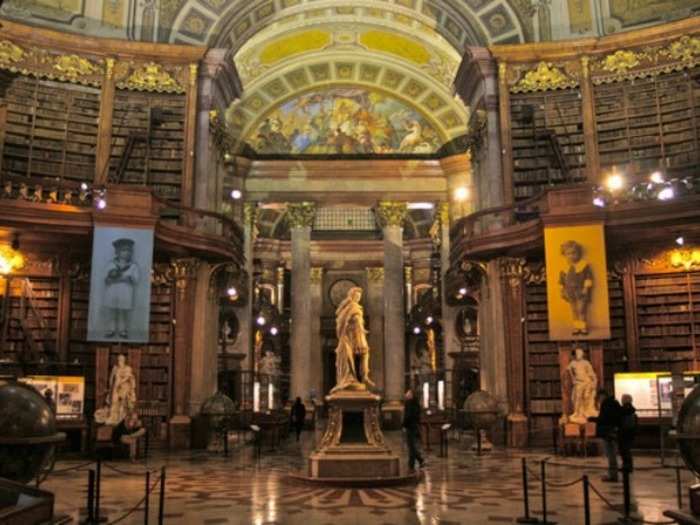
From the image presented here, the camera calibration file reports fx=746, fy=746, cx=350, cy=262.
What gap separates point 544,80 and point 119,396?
10.7m

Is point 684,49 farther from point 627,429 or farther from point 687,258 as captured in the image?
point 627,429

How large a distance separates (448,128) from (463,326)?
612cm

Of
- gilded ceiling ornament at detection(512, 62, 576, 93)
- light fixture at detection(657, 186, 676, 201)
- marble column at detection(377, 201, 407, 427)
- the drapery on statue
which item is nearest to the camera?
the drapery on statue

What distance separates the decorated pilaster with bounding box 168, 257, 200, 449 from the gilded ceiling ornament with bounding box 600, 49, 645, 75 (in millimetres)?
9400

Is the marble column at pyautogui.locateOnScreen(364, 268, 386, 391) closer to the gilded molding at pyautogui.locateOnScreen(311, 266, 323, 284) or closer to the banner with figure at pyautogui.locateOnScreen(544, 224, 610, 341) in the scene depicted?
the gilded molding at pyautogui.locateOnScreen(311, 266, 323, 284)

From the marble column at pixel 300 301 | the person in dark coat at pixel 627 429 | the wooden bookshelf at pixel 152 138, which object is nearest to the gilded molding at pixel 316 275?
the marble column at pixel 300 301

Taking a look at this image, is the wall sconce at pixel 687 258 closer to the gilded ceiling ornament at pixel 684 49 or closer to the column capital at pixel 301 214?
the gilded ceiling ornament at pixel 684 49

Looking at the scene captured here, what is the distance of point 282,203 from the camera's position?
2311 centimetres

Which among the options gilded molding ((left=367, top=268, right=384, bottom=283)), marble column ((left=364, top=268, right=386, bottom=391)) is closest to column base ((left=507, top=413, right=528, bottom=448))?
marble column ((left=364, top=268, right=386, bottom=391))

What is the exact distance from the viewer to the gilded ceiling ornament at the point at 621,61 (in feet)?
50.1

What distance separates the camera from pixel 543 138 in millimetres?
15641

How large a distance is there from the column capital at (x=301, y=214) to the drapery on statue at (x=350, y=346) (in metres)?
13.3

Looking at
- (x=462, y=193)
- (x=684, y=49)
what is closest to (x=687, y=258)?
(x=684, y=49)

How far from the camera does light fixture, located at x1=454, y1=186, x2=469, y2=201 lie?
72.3 ft
